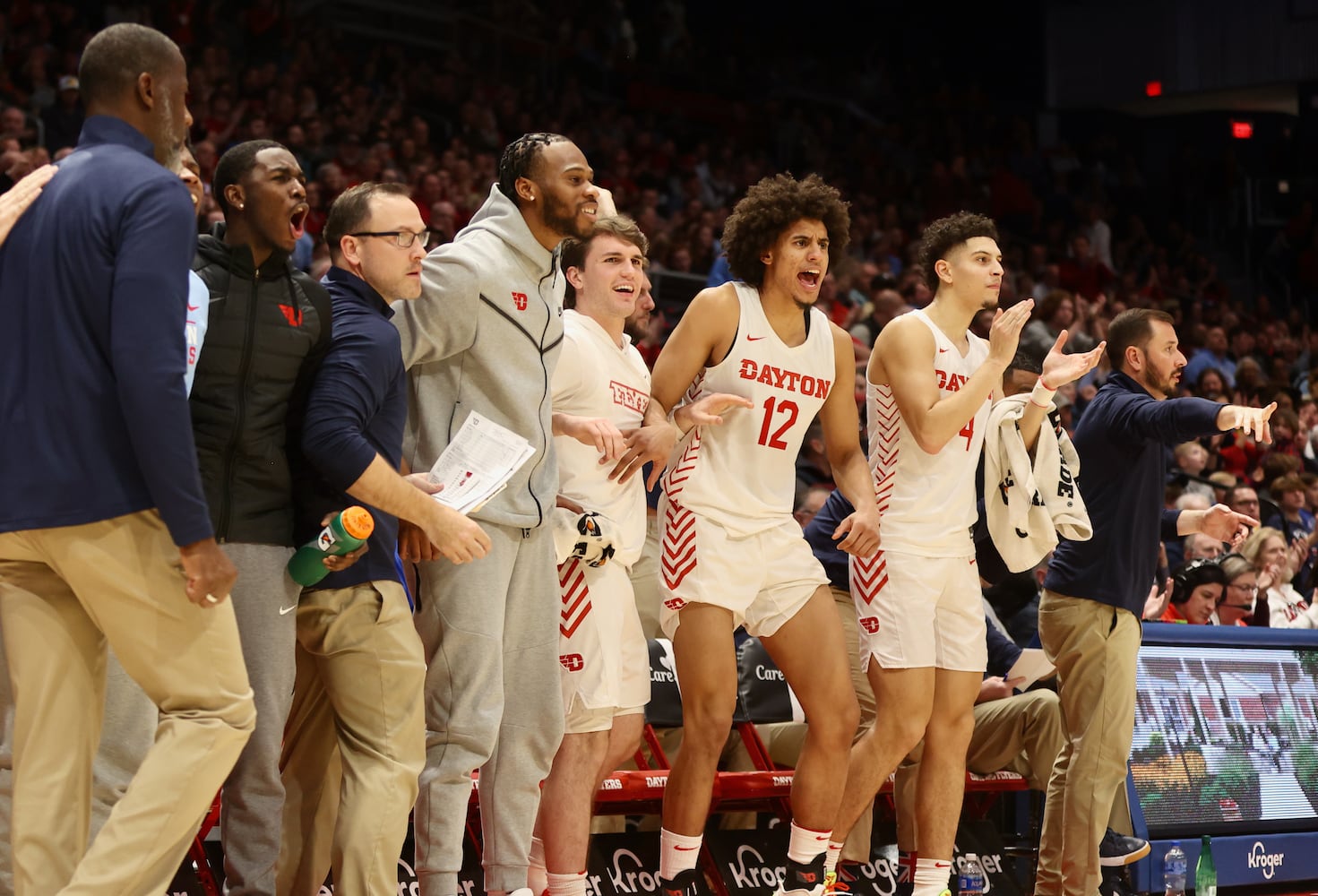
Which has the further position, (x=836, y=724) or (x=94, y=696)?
(x=836, y=724)

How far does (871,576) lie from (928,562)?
0.70ft

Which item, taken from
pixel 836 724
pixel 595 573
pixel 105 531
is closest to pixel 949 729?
pixel 836 724

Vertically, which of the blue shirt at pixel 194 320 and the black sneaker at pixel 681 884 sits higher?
the blue shirt at pixel 194 320

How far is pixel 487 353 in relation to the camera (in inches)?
170

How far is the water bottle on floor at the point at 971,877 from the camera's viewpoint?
6.09 m

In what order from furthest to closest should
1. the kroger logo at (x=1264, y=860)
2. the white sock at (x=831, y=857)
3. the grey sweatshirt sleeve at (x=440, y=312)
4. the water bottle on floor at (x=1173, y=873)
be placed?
the kroger logo at (x=1264, y=860) → the water bottle on floor at (x=1173, y=873) → the white sock at (x=831, y=857) → the grey sweatshirt sleeve at (x=440, y=312)

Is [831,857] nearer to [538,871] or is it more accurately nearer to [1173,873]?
[538,871]

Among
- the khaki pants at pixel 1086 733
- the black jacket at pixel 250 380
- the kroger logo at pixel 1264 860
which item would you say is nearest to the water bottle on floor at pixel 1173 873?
the khaki pants at pixel 1086 733

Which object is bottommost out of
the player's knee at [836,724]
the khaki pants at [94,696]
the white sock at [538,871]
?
the white sock at [538,871]

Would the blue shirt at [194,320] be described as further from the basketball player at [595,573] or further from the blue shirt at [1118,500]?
the blue shirt at [1118,500]

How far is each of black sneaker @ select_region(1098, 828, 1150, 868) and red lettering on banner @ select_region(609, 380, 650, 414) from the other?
106 inches

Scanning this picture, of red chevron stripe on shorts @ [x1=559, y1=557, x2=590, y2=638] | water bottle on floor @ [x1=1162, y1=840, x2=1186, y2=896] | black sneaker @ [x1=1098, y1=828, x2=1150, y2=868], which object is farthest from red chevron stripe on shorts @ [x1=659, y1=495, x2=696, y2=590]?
water bottle on floor @ [x1=1162, y1=840, x2=1186, y2=896]

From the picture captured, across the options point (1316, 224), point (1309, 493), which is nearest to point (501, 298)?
point (1309, 493)

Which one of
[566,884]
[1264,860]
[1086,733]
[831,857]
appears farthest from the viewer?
[1264,860]
